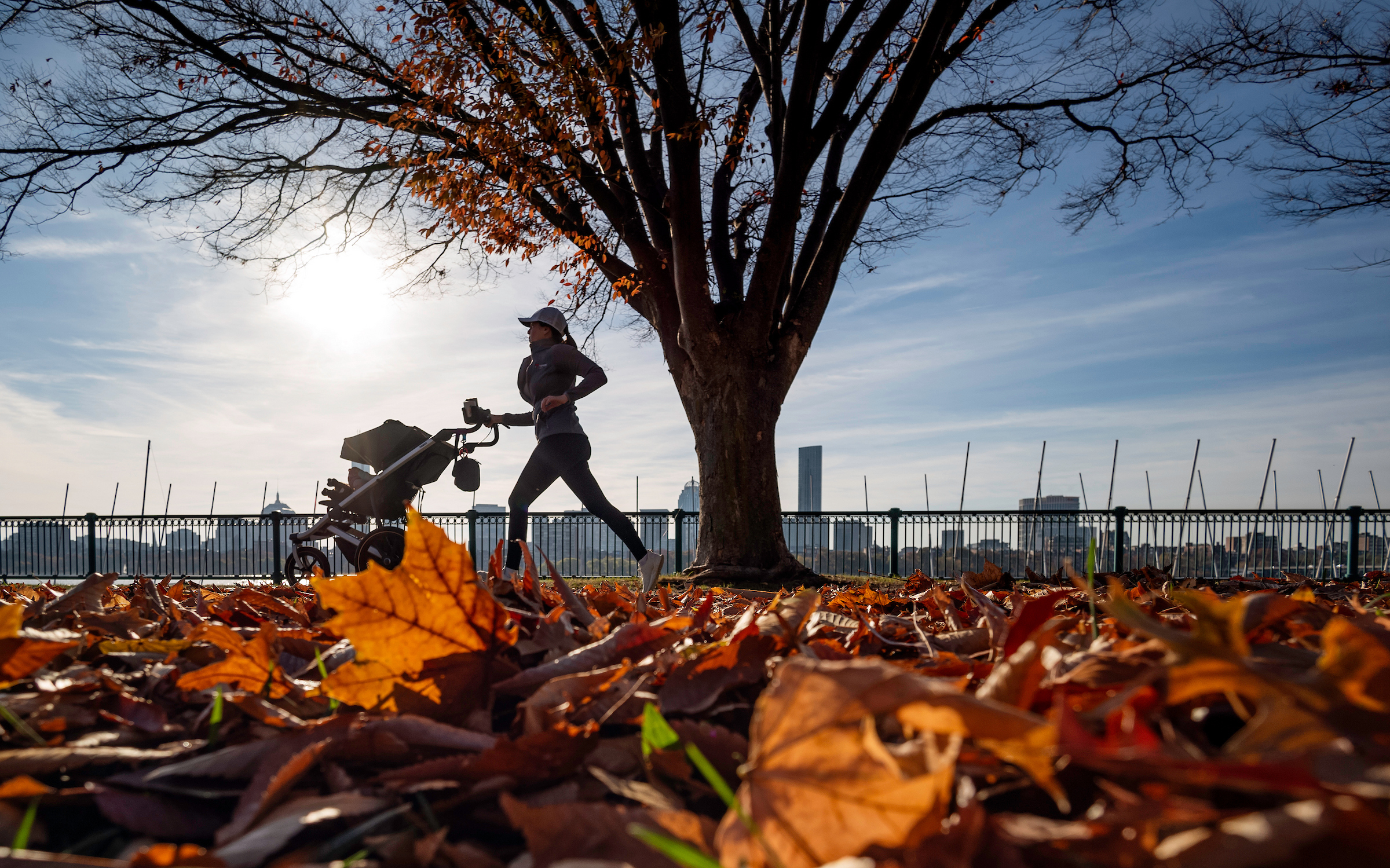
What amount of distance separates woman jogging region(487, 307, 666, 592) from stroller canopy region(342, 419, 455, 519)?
1697 mm

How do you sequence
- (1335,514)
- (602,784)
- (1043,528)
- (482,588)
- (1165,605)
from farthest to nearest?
(1043,528) < (1335,514) < (1165,605) < (482,588) < (602,784)

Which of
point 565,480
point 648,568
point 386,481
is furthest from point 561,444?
point 386,481

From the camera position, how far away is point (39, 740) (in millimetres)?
805

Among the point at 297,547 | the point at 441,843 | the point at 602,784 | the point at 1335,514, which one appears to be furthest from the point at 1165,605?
the point at 1335,514

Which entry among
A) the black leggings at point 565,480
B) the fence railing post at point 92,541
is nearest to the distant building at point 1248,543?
the black leggings at point 565,480

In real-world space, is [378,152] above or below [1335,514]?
above

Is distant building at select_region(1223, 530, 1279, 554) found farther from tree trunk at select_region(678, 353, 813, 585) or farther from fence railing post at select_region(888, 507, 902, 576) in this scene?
tree trunk at select_region(678, 353, 813, 585)

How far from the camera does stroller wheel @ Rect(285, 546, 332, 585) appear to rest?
7.89m

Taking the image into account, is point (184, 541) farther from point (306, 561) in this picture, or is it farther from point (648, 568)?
point (648, 568)

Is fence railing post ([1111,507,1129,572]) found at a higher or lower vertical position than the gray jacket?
lower

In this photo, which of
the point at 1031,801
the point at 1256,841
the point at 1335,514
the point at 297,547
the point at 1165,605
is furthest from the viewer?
the point at 1335,514

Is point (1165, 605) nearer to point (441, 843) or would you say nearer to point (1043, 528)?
point (441, 843)

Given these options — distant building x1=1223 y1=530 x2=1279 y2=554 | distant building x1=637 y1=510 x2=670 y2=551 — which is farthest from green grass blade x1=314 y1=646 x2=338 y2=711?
distant building x1=1223 y1=530 x2=1279 y2=554

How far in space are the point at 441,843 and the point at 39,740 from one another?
1.80 ft
